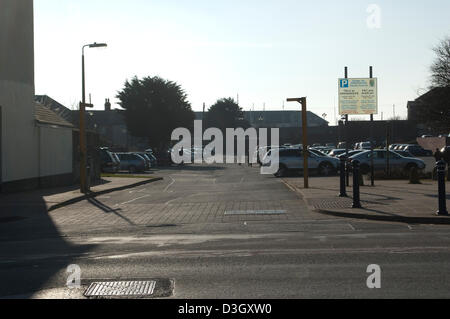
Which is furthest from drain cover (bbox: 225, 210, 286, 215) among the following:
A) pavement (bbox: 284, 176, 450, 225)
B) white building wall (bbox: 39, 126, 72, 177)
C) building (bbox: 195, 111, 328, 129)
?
building (bbox: 195, 111, 328, 129)

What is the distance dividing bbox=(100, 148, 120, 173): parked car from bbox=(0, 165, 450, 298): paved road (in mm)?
29252

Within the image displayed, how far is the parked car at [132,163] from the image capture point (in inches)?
1966

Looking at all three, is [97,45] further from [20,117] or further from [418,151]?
[418,151]

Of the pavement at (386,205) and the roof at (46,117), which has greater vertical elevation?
the roof at (46,117)

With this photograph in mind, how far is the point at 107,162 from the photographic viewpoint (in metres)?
45.8

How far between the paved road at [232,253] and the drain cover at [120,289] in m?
0.22

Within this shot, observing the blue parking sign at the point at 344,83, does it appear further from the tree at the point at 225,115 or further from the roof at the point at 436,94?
the tree at the point at 225,115

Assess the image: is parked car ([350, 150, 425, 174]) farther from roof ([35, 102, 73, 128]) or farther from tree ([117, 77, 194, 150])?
tree ([117, 77, 194, 150])

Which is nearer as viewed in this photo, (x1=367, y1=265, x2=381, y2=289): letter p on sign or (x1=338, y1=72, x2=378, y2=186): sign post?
(x1=367, y1=265, x2=381, y2=289): letter p on sign

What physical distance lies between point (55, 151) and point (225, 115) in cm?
8471

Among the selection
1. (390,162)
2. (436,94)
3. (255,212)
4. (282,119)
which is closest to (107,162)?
(390,162)

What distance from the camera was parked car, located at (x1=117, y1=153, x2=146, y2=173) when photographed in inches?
1966

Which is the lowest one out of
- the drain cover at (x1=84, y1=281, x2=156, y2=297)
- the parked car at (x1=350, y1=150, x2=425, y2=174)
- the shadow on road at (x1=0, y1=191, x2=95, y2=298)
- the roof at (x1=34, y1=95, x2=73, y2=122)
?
the shadow on road at (x1=0, y1=191, x2=95, y2=298)

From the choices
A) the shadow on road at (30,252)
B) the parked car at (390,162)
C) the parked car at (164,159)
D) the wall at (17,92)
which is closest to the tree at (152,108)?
the parked car at (164,159)
